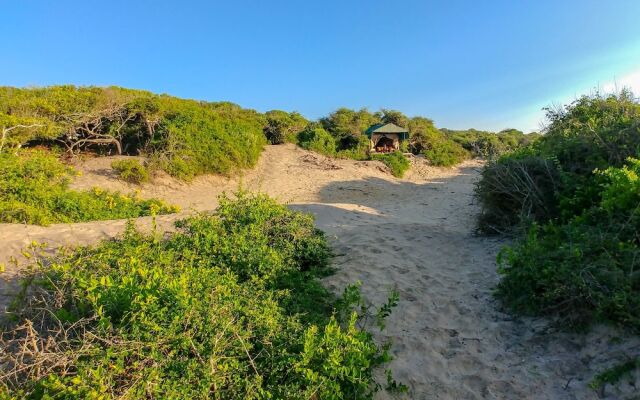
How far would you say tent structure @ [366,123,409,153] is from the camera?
24328 mm

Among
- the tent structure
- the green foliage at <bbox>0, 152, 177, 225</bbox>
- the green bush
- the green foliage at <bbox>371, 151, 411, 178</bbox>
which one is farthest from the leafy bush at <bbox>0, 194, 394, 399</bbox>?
the tent structure

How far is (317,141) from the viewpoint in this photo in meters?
19.5

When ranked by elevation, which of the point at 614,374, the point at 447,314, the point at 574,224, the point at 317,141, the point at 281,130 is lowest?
the point at 447,314

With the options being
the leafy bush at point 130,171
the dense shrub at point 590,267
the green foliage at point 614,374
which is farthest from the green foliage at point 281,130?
the green foliage at point 614,374

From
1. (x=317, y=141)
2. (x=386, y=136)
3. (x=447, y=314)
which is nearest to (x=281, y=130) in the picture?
(x=317, y=141)

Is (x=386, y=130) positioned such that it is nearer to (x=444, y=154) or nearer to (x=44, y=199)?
(x=444, y=154)

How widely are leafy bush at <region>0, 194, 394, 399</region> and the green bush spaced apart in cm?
1955

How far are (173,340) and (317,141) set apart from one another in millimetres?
17342

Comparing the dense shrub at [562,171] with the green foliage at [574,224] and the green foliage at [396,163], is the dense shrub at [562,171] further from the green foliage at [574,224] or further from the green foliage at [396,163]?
the green foliage at [396,163]

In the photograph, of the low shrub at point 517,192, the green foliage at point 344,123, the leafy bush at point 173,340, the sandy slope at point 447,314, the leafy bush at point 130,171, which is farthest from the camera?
the green foliage at point 344,123

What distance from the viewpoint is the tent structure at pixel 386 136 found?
24.3m

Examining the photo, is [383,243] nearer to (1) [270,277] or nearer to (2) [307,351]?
(1) [270,277]

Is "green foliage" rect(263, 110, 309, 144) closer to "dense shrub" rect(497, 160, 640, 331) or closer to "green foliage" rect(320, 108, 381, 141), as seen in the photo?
"green foliage" rect(320, 108, 381, 141)

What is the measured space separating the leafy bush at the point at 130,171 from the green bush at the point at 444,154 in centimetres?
1521
